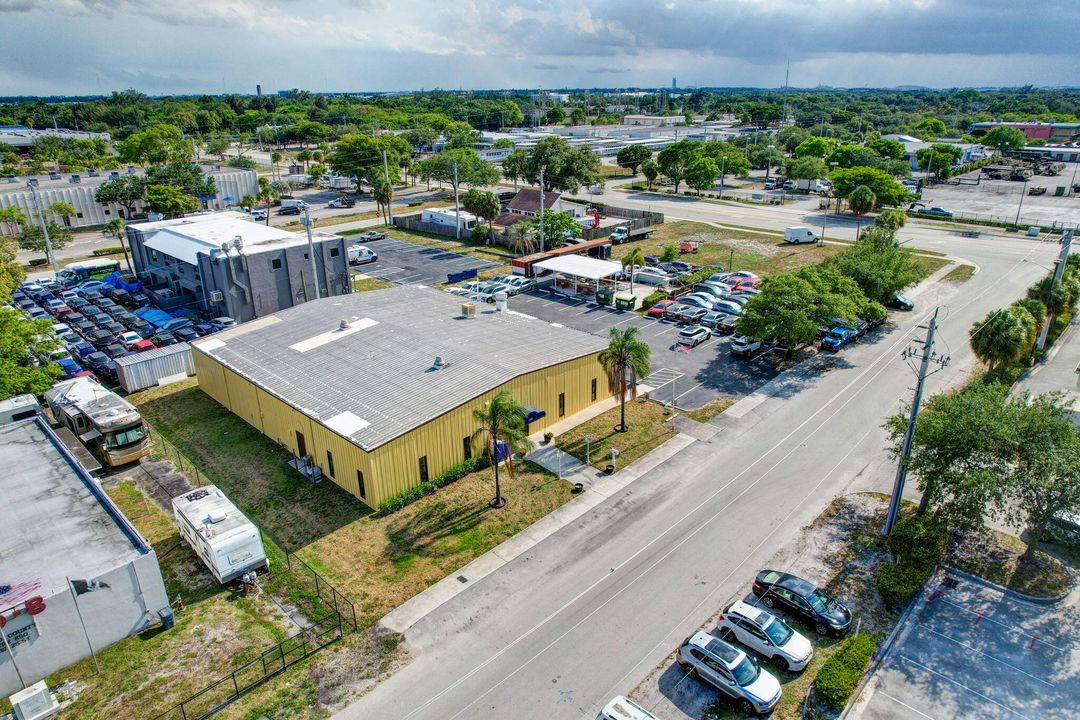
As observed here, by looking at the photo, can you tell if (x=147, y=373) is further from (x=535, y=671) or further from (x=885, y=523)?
(x=885, y=523)

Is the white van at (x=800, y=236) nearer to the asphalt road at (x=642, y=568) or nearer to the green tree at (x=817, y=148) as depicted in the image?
the asphalt road at (x=642, y=568)

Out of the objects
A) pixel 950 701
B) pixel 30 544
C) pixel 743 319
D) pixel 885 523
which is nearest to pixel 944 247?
pixel 743 319

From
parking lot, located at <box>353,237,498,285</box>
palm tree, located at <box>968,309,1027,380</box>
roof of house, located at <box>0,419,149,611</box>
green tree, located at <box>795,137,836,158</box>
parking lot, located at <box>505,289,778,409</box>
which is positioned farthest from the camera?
green tree, located at <box>795,137,836,158</box>

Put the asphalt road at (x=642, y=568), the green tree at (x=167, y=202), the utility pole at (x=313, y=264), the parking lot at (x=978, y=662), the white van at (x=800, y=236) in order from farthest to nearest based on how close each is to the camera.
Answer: the green tree at (x=167, y=202), the white van at (x=800, y=236), the utility pole at (x=313, y=264), the asphalt road at (x=642, y=568), the parking lot at (x=978, y=662)

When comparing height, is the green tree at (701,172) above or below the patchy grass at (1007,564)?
above

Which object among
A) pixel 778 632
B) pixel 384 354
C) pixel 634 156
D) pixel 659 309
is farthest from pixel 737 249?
pixel 778 632

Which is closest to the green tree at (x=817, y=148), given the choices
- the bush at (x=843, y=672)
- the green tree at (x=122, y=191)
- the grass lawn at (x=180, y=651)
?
the green tree at (x=122, y=191)

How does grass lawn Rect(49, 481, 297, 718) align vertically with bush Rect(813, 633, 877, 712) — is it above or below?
below

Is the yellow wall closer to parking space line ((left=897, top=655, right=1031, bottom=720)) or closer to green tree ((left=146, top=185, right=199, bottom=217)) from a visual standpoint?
parking space line ((left=897, top=655, right=1031, bottom=720))

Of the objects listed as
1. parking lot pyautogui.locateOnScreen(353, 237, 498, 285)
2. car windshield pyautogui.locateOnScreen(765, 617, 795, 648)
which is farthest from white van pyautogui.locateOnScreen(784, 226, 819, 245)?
car windshield pyautogui.locateOnScreen(765, 617, 795, 648)
